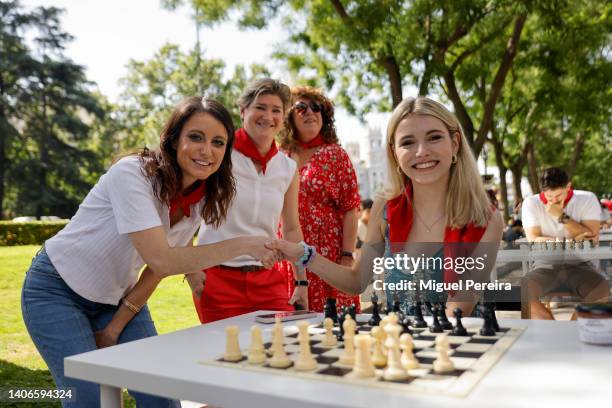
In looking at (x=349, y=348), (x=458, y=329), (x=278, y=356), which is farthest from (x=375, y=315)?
(x=278, y=356)

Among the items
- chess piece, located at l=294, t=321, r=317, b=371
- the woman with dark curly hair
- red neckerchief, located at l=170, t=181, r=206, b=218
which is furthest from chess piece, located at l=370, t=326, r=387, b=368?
red neckerchief, located at l=170, t=181, r=206, b=218

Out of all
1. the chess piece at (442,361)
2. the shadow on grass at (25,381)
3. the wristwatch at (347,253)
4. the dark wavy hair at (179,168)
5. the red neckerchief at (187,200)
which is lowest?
the shadow on grass at (25,381)

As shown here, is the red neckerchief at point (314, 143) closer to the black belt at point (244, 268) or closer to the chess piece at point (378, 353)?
the black belt at point (244, 268)

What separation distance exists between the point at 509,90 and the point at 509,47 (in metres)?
6.00

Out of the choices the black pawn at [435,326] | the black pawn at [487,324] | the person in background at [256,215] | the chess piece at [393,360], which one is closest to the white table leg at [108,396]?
the chess piece at [393,360]

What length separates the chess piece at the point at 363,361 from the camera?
1.44m

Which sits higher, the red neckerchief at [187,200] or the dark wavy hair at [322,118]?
the dark wavy hair at [322,118]

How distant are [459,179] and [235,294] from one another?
4.20 ft

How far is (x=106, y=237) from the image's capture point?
2387mm

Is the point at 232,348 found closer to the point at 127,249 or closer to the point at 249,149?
the point at 127,249

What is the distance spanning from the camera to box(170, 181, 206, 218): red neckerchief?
2533mm

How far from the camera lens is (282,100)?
3.32 meters

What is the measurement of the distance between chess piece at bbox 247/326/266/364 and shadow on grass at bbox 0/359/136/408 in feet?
9.11

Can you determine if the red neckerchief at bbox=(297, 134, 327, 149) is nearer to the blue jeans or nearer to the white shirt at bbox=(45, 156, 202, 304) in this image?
the white shirt at bbox=(45, 156, 202, 304)
